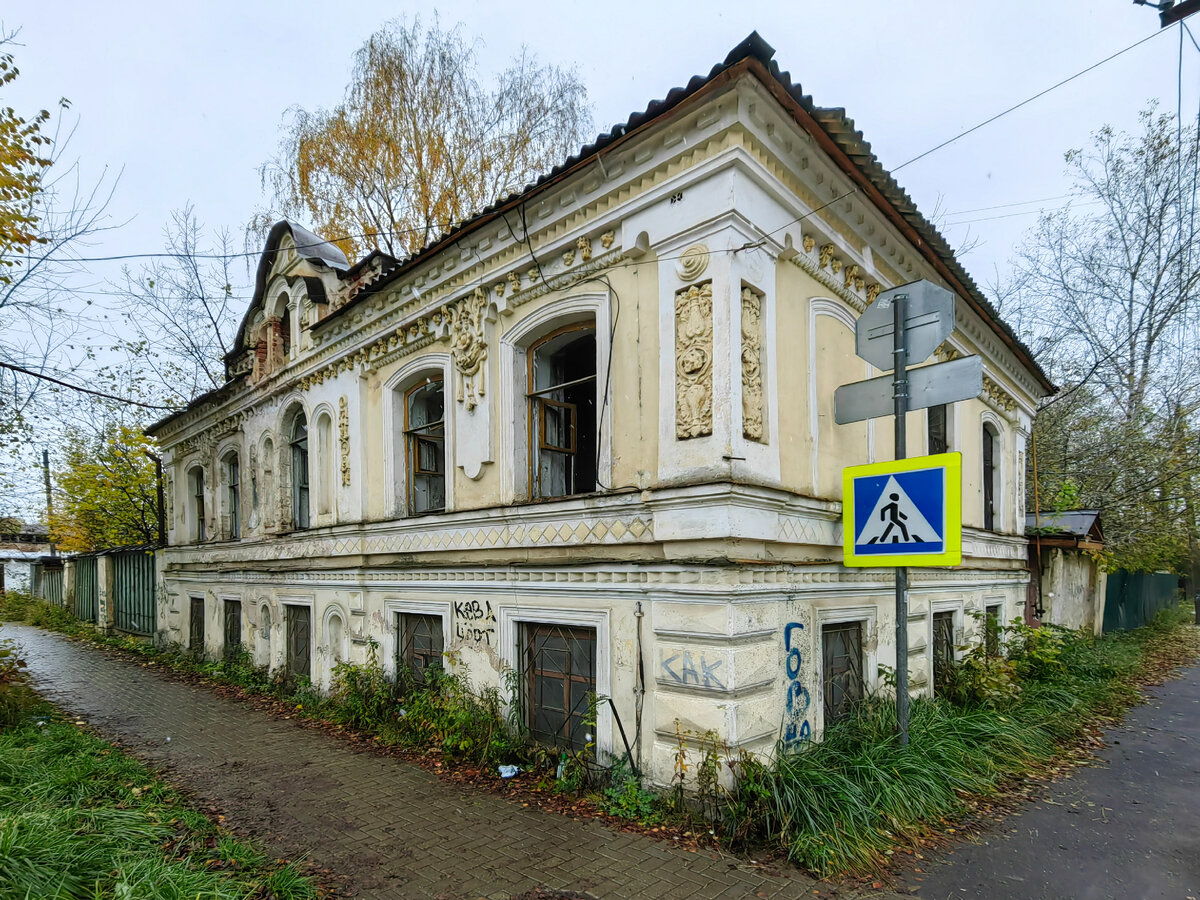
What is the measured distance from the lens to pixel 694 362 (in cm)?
513

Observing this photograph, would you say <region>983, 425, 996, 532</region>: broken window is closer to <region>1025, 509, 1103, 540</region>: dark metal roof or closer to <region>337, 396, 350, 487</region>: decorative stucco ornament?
<region>1025, 509, 1103, 540</region>: dark metal roof

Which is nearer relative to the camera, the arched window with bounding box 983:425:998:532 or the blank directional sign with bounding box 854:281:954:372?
the blank directional sign with bounding box 854:281:954:372

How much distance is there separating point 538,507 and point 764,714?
2612 millimetres

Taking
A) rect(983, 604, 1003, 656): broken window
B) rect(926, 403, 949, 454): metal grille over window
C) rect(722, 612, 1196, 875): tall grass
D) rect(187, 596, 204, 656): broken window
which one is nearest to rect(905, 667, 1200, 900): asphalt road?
rect(722, 612, 1196, 875): tall grass

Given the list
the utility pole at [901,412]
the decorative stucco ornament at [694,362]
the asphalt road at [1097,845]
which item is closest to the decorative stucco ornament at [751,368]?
the decorative stucco ornament at [694,362]

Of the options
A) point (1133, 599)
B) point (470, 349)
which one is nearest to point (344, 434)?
point (470, 349)

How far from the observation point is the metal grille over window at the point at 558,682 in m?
5.81

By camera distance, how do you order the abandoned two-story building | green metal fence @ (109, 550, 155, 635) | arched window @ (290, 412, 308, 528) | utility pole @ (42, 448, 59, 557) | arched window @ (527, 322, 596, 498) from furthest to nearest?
utility pole @ (42, 448, 59, 557)
green metal fence @ (109, 550, 155, 635)
arched window @ (290, 412, 308, 528)
arched window @ (527, 322, 596, 498)
the abandoned two-story building

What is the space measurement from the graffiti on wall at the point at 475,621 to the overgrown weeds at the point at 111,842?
8.44 ft

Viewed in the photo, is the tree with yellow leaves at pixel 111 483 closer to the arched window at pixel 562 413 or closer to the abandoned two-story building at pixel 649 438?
the abandoned two-story building at pixel 649 438

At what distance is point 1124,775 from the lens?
6.23 meters

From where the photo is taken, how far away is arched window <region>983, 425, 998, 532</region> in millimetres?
10758

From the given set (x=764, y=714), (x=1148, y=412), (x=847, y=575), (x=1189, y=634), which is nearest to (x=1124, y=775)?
(x=847, y=575)

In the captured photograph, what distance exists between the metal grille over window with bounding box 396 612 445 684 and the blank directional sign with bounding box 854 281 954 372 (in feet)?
17.3
